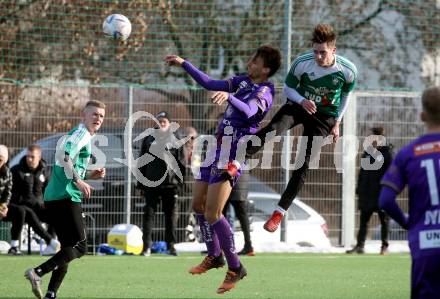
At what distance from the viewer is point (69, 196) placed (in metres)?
10.3

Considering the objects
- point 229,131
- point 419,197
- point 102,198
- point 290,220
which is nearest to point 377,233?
point 290,220

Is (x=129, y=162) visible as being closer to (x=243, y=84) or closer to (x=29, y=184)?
(x=29, y=184)

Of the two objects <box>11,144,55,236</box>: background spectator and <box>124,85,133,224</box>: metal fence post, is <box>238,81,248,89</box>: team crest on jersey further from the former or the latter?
<box>124,85,133,224</box>: metal fence post

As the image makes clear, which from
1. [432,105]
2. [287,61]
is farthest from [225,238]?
[287,61]

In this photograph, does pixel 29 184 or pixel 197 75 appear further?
pixel 29 184

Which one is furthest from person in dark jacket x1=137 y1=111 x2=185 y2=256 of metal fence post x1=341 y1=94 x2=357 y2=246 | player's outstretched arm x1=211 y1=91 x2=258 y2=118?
player's outstretched arm x1=211 y1=91 x2=258 y2=118

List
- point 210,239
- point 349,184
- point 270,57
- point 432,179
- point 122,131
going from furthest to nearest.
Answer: point 349,184 → point 122,131 → point 210,239 → point 270,57 → point 432,179

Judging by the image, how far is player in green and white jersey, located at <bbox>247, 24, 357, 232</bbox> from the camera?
33.2 feet

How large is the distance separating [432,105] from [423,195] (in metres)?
0.59

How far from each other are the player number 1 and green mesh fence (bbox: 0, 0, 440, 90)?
1243cm

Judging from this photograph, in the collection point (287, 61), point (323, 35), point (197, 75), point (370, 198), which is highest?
point (323, 35)

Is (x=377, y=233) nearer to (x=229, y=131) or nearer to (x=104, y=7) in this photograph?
(x=104, y=7)

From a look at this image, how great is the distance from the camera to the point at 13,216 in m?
16.7

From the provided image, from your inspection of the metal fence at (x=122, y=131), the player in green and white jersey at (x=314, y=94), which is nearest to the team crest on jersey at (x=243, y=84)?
the player in green and white jersey at (x=314, y=94)
